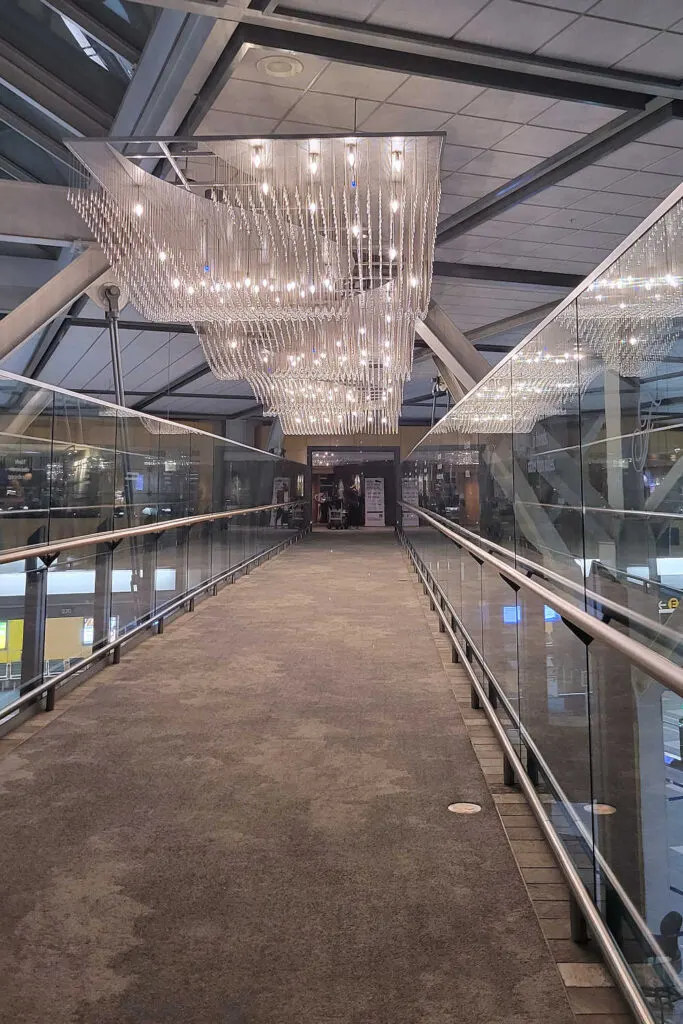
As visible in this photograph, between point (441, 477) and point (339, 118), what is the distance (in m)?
3.79

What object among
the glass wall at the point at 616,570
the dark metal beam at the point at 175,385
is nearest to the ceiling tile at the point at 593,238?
the glass wall at the point at 616,570

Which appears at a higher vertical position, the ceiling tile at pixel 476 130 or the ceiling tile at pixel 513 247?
the ceiling tile at pixel 513 247

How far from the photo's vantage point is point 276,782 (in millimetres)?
2877

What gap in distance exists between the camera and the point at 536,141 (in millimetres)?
8055

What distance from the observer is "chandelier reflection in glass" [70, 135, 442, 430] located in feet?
23.1

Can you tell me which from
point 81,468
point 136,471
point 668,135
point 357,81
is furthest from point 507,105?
point 81,468

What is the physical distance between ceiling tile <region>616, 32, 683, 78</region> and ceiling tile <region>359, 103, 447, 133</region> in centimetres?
178

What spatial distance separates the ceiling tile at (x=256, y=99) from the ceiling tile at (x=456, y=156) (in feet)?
6.00

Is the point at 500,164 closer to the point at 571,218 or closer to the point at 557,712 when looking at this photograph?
the point at 571,218

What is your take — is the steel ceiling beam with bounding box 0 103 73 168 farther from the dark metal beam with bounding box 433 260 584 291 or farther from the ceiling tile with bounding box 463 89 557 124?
the dark metal beam with bounding box 433 260 584 291

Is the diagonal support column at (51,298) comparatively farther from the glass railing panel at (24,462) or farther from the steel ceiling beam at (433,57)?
the glass railing panel at (24,462)

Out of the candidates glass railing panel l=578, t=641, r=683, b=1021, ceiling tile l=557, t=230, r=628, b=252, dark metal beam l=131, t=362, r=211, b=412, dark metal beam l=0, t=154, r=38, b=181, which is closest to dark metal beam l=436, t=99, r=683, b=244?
ceiling tile l=557, t=230, r=628, b=252

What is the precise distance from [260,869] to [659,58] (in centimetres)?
709

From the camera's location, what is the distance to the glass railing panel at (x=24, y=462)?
3.40m
